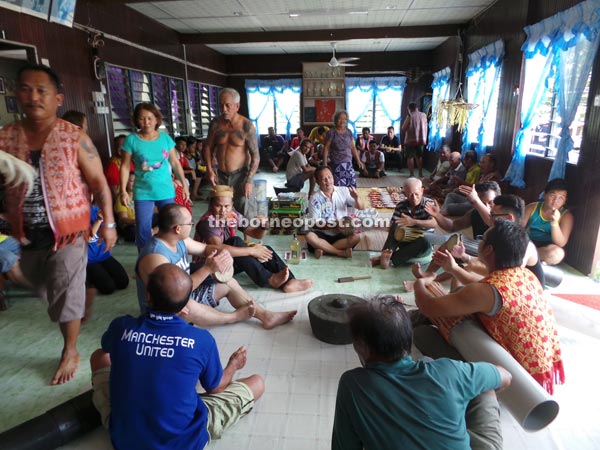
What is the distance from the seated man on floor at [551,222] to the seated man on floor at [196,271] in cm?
229

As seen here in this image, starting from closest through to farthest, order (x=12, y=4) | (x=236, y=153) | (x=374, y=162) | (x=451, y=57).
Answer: (x=12, y=4)
(x=236, y=153)
(x=451, y=57)
(x=374, y=162)

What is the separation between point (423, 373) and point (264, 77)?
11.2 metres

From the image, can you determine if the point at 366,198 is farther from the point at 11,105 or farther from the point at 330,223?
the point at 11,105

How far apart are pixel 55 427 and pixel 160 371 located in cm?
76

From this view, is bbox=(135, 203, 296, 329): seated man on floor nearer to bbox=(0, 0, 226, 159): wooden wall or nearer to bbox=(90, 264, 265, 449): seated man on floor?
bbox=(90, 264, 265, 449): seated man on floor

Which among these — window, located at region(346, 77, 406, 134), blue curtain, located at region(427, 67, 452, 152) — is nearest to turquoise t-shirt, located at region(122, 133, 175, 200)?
blue curtain, located at region(427, 67, 452, 152)

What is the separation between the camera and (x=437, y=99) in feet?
31.7

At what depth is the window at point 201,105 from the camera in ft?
29.0

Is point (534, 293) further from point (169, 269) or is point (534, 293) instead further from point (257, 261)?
point (257, 261)

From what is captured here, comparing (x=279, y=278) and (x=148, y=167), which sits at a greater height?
(x=148, y=167)

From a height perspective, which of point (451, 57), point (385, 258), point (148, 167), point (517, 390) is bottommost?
point (385, 258)

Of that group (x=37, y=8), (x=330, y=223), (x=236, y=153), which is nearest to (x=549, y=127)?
(x=330, y=223)

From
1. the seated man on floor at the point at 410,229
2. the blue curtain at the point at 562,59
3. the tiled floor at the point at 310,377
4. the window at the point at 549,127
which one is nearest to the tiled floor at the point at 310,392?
the tiled floor at the point at 310,377

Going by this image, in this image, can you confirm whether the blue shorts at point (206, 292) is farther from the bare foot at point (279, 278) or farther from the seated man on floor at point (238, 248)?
the bare foot at point (279, 278)
